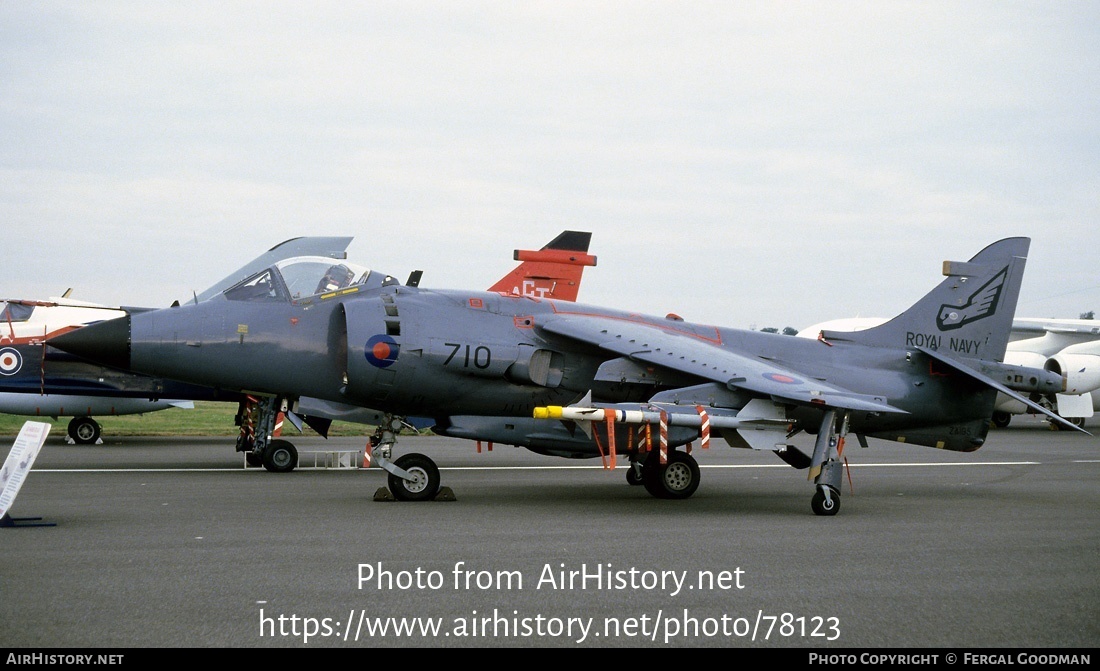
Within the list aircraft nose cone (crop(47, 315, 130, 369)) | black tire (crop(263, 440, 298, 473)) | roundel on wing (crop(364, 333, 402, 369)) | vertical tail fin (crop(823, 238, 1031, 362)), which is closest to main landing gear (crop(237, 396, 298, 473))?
black tire (crop(263, 440, 298, 473))

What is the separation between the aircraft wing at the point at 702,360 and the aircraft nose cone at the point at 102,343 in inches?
188

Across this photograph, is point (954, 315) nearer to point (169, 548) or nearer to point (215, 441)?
point (169, 548)

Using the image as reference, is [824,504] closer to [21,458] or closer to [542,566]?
[542,566]

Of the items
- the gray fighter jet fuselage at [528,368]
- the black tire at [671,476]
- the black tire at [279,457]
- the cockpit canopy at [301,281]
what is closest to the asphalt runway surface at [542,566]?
the black tire at [671,476]

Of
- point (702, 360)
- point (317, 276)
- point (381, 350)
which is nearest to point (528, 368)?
point (381, 350)

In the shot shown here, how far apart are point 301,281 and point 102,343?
227 cm

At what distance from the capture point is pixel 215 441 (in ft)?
76.2

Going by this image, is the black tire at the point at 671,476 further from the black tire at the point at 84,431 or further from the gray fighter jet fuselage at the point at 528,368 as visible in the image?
the black tire at the point at 84,431

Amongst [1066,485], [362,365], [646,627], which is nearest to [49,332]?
[362,365]

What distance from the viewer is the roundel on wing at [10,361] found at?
18.3 m

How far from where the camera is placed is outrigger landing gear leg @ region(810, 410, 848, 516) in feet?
36.7

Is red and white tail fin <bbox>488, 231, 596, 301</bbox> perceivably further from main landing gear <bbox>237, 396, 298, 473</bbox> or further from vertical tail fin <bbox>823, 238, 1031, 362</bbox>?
vertical tail fin <bbox>823, 238, 1031, 362</bbox>

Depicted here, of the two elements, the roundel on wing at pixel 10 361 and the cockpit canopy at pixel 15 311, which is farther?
the cockpit canopy at pixel 15 311

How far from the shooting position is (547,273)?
2062 centimetres
